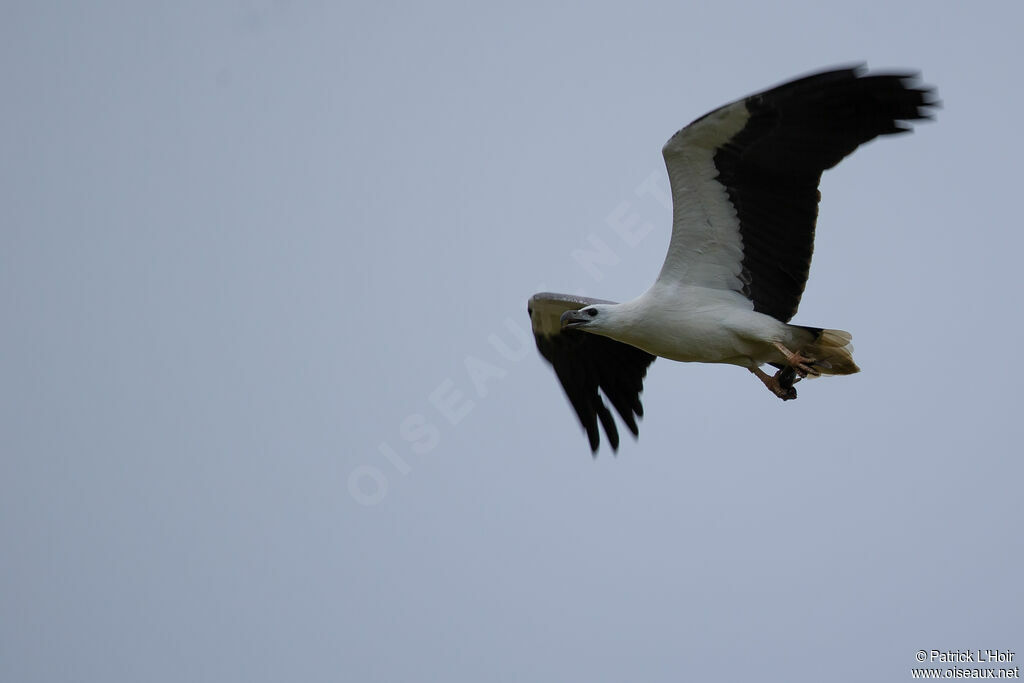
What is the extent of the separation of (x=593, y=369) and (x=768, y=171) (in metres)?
3.41

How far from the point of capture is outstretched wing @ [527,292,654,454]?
12.9 meters

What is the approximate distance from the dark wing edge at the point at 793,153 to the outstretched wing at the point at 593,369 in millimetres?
2140

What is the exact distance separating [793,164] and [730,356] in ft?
6.08

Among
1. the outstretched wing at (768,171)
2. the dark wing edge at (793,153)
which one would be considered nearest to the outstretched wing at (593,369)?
the outstretched wing at (768,171)

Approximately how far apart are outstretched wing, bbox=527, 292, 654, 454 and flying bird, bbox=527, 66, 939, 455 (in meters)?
0.86

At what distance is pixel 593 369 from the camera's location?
13047 mm

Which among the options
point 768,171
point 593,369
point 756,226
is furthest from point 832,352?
point 593,369

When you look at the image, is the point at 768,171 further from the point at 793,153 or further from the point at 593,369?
the point at 593,369

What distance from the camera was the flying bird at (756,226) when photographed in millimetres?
9773

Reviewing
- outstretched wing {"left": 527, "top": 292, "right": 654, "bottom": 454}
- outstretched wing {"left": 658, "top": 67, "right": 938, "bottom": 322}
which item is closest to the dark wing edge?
outstretched wing {"left": 658, "top": 67, "right": 938, "bottom": 322}

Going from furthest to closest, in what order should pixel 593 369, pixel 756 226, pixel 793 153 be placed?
pixel 593 369
pixel 756 226
pixel 793 153

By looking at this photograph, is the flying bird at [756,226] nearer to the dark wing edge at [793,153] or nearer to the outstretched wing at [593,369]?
the dark wing edge at [793,153]

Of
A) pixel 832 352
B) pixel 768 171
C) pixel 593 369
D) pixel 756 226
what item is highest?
pixel 768 171

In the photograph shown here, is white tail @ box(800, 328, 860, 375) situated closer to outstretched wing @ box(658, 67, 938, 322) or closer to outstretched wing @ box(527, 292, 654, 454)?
outstretched wing @ box(658, 67, 938, 322)
